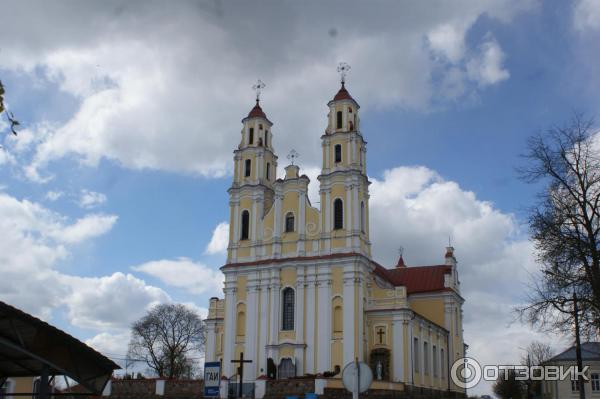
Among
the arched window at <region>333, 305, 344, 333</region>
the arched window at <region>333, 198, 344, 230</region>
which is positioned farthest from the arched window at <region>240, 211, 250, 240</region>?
the arched window at <region>333, 305, 344, 333</region>

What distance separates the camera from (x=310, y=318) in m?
49.5

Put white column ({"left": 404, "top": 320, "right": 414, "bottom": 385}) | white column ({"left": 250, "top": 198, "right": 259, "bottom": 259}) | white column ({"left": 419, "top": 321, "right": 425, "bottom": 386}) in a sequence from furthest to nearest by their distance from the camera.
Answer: white column ({"left": 250, "top": 198, "right": 259, "bottom": 259}) → white column ({"left": 419, "top": 321, "right": 425, "bottom": 386}) → white column ({"left": 404, "top": 320, "right": 414, "bottom": 385})

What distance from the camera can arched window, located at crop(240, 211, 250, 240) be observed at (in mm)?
54397

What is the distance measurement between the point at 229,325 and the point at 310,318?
686 cm

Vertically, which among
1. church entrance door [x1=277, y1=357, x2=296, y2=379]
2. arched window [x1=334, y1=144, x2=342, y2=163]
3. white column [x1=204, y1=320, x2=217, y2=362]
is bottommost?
church entrance door [x1=277, y1=357, x2=296, y2=379]

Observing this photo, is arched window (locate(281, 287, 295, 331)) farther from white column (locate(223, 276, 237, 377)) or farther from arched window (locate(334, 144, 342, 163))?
arched window (locate(334, 144, 342, 163))

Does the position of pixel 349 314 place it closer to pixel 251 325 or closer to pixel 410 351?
pixel 410 351

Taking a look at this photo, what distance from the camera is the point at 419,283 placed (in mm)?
64125

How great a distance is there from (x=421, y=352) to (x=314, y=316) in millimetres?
9367

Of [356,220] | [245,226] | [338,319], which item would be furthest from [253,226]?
[338,319]

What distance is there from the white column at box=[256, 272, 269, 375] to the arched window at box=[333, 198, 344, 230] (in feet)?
22.5

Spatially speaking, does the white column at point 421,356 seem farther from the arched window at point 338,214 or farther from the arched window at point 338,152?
the arched window at point 338,152

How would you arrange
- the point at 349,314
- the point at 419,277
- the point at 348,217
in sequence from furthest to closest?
the point at 419,277 < the point at 348,217 < the point at 349,314

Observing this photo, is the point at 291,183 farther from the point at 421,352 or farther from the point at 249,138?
the point at 421,352
